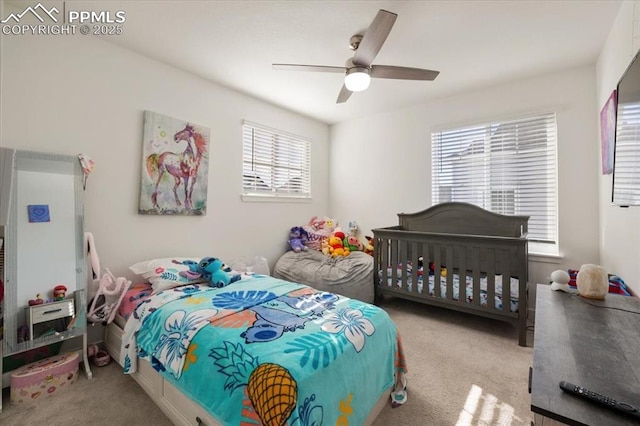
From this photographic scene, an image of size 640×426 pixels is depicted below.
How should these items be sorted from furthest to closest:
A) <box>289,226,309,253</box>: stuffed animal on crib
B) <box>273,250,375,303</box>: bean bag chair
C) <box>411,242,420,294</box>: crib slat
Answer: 1. <box>289,226,309,253</box>: stuffed animal on crib
2. <box>273,250,375,303</box>: bean bag chair
3. <box>411,242,420,294</box>: crib slat

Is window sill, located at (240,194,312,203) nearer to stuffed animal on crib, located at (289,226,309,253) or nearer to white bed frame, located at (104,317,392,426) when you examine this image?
stuffed animal on crib, located at (289,226,309,253)

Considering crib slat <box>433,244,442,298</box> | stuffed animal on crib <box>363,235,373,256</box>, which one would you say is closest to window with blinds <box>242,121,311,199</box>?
stuffed animal on crib <box>363,235,373,256</box>

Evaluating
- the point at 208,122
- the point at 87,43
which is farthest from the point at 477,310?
the point at 87,43

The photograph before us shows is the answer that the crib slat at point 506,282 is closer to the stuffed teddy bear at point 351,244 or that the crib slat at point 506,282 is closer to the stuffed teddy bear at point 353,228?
the stuffed teddy bear at point 351,244

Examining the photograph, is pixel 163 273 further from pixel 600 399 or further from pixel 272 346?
pixel 600 399

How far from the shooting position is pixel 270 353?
1166 mm

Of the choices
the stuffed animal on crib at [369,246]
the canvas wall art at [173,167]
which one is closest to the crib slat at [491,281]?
the stuffed animal on crib at [369,246]

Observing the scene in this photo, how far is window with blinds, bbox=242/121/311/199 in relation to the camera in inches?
134

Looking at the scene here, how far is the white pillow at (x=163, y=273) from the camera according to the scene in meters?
2.08

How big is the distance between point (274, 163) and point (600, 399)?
11.6 ft

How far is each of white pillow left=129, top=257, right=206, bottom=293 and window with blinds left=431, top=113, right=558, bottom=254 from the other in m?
3.07

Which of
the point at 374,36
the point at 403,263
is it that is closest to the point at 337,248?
the point at 403,263

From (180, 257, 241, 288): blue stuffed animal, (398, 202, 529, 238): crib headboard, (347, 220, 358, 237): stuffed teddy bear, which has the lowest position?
(180, 257, 241, 288): blue stuffed animal

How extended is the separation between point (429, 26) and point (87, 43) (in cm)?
270
